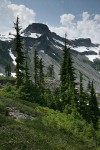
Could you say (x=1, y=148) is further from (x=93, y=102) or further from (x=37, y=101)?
(x=93, y=102)

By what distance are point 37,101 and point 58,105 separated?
494 cm

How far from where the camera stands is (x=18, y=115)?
27.2 meters

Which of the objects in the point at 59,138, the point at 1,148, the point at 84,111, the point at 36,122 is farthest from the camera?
the point at 84,111

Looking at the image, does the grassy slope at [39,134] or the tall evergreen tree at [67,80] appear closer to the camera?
the grassy slope at [39,134]

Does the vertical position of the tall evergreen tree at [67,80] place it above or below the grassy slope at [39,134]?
above

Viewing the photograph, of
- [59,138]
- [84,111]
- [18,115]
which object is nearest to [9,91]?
[84,111]

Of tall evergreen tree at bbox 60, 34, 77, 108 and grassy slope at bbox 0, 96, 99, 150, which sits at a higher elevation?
tall evergreen tree at bbox 60, 34, 77, 108

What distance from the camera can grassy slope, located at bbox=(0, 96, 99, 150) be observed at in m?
17.4

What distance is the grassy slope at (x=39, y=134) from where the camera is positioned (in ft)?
57.2

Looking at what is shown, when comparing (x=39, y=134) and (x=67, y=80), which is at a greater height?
(x=67, y=80)

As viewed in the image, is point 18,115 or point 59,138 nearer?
point 59,138

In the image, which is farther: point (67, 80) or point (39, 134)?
point (67, 80)

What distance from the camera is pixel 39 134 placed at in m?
20.8

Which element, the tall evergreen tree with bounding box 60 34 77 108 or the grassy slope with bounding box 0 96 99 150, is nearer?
the grassy slope with bounding box 0 96 99 150
